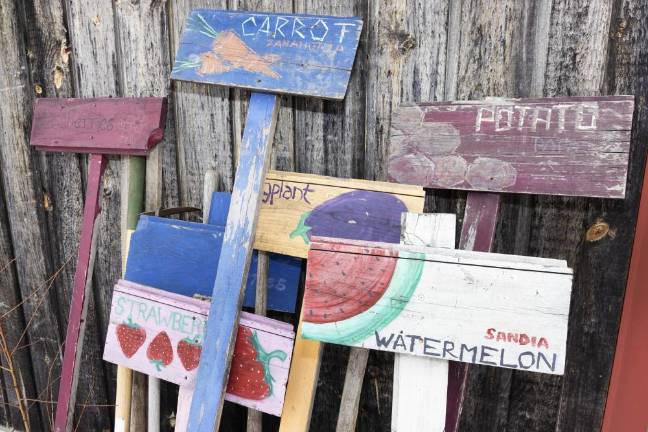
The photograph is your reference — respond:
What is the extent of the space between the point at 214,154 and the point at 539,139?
806mm

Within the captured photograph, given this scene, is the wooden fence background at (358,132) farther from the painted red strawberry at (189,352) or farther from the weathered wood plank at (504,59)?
the painted red strawberry at (189,352)

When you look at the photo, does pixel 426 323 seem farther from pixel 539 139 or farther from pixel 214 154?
pixel 214 154

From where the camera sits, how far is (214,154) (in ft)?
4.06

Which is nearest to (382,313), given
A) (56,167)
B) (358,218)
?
(358,218)

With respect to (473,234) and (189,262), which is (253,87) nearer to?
(189,262)

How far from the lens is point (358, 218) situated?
98 cm

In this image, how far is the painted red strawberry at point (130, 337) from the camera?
1.08 meters

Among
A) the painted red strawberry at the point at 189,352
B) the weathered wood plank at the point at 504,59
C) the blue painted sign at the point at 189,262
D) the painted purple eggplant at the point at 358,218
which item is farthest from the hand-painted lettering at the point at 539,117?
the painted red strawberry at the point at 189,352

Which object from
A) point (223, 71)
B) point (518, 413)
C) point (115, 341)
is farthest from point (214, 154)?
point (518, 413)

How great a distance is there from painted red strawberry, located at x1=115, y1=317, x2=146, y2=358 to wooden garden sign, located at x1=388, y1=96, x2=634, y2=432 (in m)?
0.70

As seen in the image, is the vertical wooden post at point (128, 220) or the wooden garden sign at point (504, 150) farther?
the vertical wooden post at point (128, 220)

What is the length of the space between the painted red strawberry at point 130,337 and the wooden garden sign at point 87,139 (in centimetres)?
28

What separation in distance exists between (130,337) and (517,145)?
972 mm

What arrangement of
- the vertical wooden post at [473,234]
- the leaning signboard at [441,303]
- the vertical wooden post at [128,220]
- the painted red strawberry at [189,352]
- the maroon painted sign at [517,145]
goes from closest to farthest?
1. the leaning signboard at [441,303]
2. the maroon painted sign at [517,145]
3. the vertical wooden post at [473,234]
4. the painted red strawberry at [189,352]
5. the vertical wooden post at [128,220]
